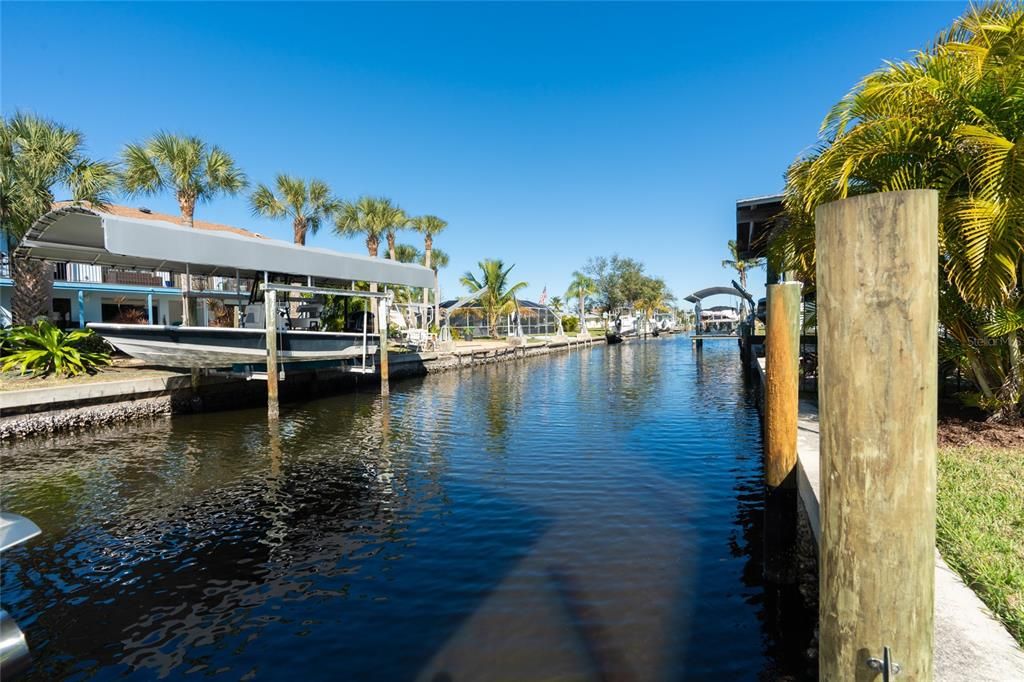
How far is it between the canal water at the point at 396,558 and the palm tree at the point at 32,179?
7.63m

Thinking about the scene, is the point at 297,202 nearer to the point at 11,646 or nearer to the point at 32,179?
the point at 32,179

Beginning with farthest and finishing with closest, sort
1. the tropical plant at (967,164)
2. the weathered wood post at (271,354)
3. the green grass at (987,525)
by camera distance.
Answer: the weathered wood post at (271,354)
the tropical plant at (967,164)
the green grass at (987,525)

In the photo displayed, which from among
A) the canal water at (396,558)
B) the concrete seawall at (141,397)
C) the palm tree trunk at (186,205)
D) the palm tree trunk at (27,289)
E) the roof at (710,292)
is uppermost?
the palm tree trunk at (186,205)

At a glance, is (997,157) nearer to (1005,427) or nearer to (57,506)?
(1005,427)

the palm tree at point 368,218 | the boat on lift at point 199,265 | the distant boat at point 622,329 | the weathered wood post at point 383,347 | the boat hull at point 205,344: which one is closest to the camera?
the boat on lift at point 199,265

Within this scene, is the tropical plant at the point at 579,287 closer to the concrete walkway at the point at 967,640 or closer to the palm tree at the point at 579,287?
the palm tree at the point at 579,287

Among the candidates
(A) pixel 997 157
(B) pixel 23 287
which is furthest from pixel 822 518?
(B) pixel 23 287

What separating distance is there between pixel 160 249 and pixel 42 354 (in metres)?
4.66

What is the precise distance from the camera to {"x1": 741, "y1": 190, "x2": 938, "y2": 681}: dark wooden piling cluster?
226cm

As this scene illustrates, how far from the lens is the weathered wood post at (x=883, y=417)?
226cm

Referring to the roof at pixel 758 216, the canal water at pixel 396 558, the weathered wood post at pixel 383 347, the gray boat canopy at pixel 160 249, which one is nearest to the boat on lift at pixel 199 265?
the gray boat canopy at pixel 160 249

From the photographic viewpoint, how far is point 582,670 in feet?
13.8

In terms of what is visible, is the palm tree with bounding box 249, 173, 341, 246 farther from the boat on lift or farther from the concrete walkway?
the concrete walkway

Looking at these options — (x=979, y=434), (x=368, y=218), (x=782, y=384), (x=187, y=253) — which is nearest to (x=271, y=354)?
(x=187, y=253)
